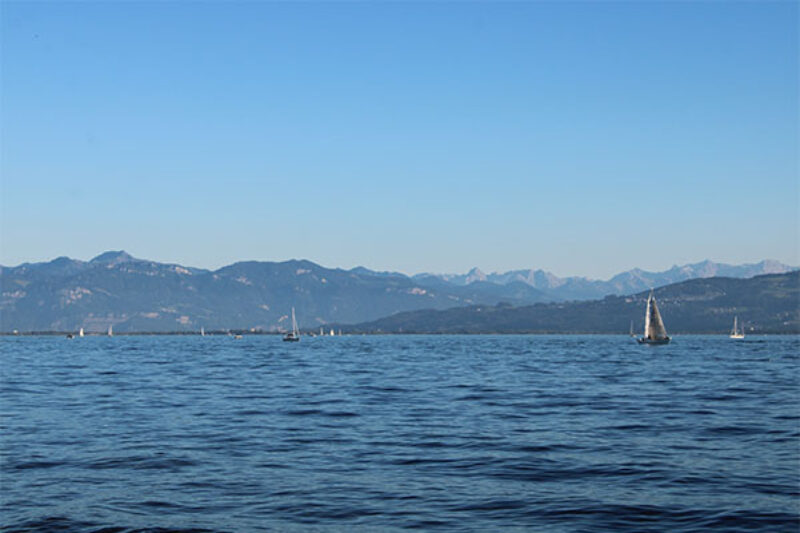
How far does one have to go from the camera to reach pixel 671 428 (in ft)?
136

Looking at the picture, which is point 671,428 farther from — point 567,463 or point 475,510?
point 475,510

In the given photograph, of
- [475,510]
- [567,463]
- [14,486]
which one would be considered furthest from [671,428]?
[14,486]

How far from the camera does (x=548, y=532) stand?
21.6m

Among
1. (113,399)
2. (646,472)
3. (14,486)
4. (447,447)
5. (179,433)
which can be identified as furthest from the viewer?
(113,399)

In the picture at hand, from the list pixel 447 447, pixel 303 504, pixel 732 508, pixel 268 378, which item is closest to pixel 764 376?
pixel 268 378

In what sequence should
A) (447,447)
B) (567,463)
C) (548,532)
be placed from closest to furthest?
(548,532)
(567,463)
(447,447)

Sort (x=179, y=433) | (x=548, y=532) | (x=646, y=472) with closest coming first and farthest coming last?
(x=548, y=532)
(x=646, y=472)
(x=179, y=433)

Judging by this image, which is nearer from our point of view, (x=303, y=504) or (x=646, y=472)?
(x=303, y=504)

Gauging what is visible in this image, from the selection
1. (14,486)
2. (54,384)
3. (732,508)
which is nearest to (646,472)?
(732,508)

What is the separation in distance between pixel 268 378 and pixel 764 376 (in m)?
50.4

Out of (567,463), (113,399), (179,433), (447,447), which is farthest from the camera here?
(113,399)

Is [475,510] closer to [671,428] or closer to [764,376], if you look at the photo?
[671,428]

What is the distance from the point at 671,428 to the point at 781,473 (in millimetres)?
12485

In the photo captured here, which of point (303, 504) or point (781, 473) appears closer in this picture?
point (303, 504)
